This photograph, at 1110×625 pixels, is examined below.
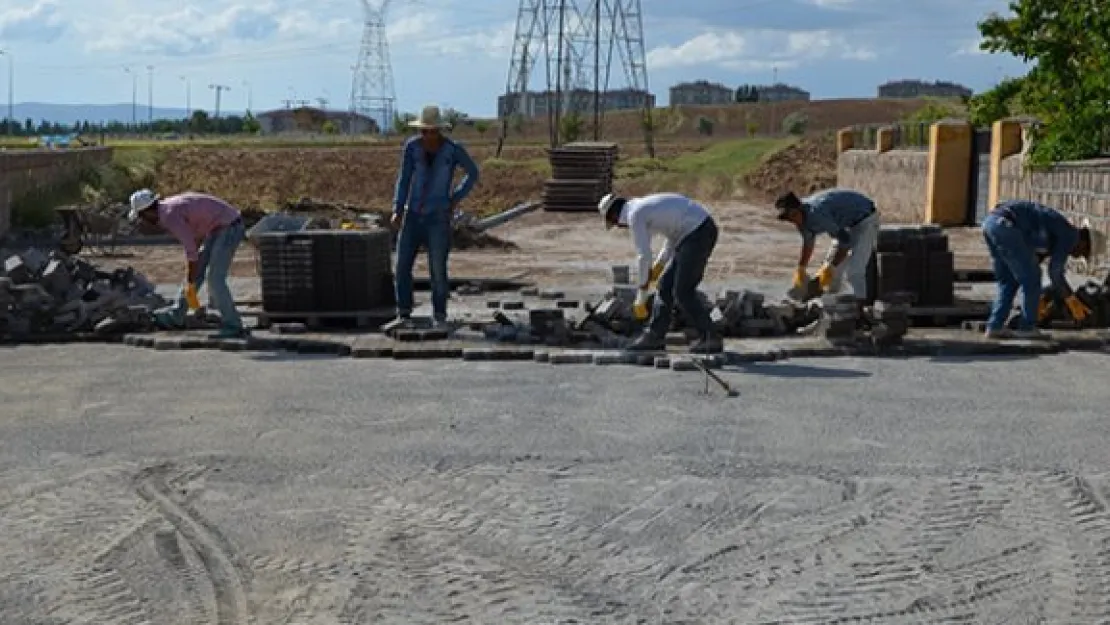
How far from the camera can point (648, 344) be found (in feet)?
35.4

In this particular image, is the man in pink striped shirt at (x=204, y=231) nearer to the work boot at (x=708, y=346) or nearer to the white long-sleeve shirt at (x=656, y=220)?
the white long-sleeve shirt at (x=656, y=220)

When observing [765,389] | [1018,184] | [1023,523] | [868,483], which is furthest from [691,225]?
[1018,184]

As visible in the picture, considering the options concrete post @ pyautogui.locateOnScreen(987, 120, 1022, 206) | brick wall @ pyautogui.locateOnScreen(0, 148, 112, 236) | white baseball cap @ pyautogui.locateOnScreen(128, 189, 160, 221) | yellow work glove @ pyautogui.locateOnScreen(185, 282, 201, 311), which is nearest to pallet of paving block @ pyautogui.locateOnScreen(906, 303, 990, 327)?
yellow work glove @ pyautogui.locateOnScreen(185, 282, 201, 311)

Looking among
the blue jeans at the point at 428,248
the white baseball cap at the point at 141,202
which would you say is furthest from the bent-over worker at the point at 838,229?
the white baseball cap at the point at 141,202

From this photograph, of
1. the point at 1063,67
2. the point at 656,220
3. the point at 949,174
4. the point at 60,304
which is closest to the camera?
the point at 656,220

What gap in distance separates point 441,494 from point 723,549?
160cm

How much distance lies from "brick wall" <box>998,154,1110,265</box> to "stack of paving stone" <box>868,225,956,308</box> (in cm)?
445

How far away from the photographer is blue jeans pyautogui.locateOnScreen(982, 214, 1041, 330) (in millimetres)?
10922

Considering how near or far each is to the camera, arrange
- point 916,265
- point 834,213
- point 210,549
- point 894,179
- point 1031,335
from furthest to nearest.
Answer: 1. point 894,179
2. point 916,265
3. point 834,213
4. point 1031,335
5. point 210,549

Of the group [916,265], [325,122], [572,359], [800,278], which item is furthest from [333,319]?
[325,122]

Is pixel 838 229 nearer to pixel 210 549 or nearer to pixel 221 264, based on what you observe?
pixel 221 264

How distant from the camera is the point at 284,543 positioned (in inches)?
237

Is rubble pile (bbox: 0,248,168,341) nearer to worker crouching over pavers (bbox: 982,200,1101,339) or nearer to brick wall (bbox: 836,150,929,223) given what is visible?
worker crouching over pavers (bbox: 982,200,1101,339)

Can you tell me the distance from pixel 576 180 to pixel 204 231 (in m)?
21.3
